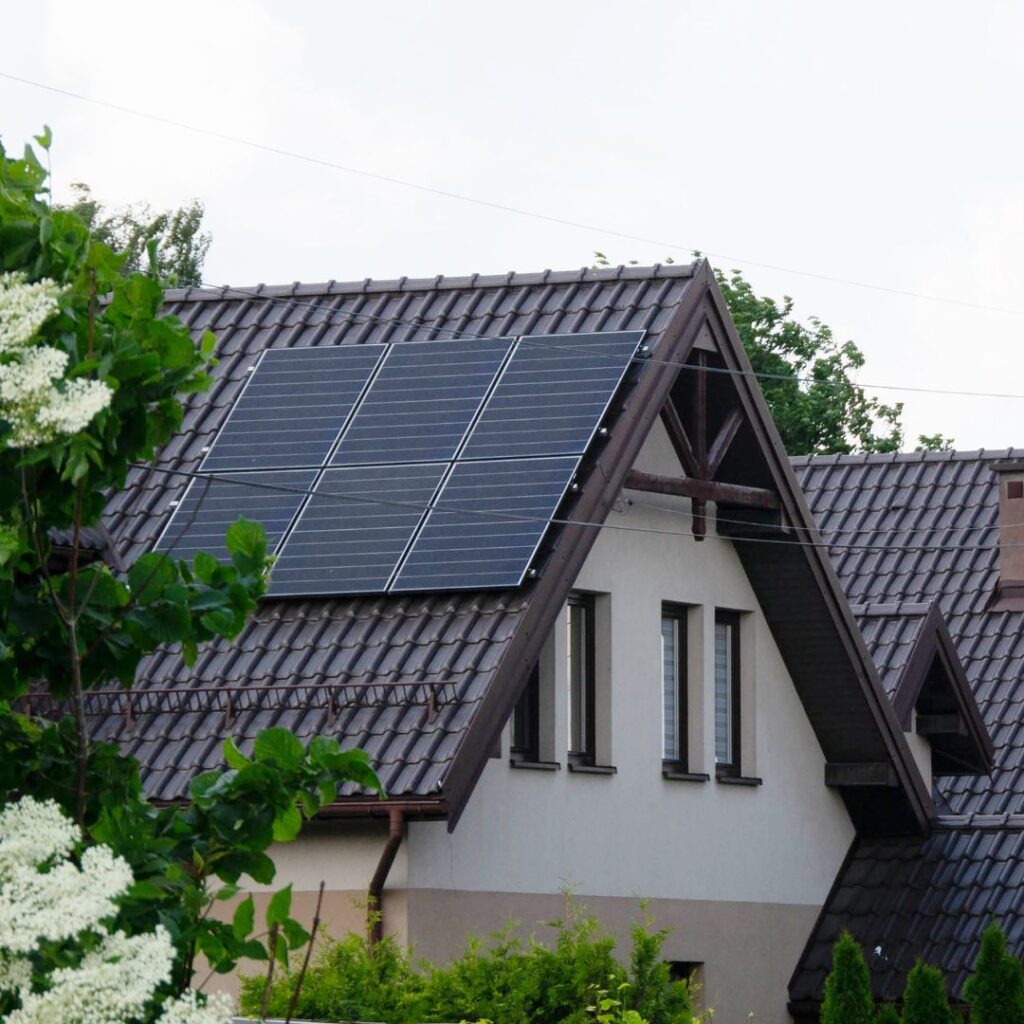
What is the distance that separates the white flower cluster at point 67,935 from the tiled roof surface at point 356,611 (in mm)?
10231

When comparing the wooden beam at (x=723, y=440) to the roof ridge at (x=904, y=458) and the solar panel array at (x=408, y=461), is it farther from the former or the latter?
the roof ridge at (x=904, y=458)

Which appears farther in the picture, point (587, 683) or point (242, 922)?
point (587, 683)

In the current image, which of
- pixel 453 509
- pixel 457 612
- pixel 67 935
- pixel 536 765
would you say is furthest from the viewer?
pixel 536 765

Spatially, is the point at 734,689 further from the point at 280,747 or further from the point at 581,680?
the point at 280,747

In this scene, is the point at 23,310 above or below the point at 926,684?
below

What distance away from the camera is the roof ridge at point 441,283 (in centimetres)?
1869

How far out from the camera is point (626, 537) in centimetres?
1845

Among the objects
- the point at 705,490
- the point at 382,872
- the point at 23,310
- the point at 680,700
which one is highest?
the point at 705,490

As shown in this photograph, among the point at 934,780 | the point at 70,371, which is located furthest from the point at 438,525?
the point at 70,371

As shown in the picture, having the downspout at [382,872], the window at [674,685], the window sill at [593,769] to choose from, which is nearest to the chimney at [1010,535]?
the window at [674,685]

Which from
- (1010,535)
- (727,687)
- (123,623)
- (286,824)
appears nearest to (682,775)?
(727,687)

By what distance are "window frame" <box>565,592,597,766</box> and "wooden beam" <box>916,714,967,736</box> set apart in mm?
4476

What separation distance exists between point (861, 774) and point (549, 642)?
4.38 meters

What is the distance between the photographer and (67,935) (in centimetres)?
409
